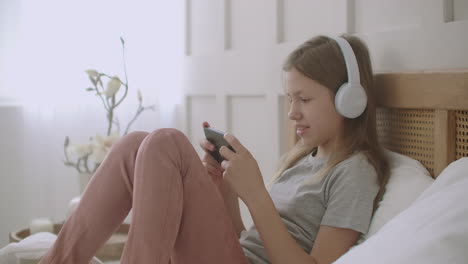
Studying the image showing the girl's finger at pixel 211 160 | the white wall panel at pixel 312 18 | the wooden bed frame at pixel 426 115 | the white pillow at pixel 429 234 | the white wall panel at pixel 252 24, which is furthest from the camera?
the white wall panel at pixel 252 24

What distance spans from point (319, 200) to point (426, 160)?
234 millimetres

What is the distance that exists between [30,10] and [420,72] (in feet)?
5.85

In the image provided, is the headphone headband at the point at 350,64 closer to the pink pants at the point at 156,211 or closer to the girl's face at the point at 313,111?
the girl's face at the point at 313,111

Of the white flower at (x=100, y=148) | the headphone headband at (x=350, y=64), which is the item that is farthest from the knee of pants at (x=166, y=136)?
the white flower at (x=100, y=148)

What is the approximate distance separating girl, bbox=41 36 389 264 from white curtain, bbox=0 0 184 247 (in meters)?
1.28

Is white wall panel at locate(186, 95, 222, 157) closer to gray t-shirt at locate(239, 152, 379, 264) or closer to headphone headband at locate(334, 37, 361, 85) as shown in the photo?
gray t-shirt at locate(239, 152, 379, 264)

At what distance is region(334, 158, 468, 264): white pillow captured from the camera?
67cm

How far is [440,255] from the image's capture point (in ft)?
2.18

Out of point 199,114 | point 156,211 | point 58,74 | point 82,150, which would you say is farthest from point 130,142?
point 58,74

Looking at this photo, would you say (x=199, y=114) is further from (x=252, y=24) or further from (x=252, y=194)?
(x=252, y=194)

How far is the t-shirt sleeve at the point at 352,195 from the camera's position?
3.91 feet

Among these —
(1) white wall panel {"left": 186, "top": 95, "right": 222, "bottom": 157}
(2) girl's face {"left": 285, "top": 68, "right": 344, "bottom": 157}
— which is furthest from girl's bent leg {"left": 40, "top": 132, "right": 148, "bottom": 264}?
(1) white wall panel {"left": 186, "top": 95, "right": 222, "bottom": 157}

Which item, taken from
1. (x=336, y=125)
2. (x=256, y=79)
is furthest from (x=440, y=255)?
(x=256, y=79)

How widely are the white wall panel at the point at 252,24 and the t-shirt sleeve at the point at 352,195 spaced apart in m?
0.83
